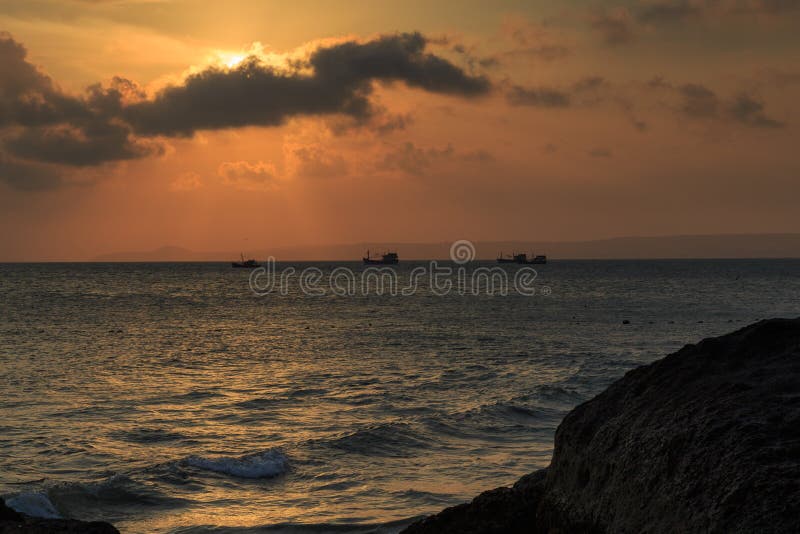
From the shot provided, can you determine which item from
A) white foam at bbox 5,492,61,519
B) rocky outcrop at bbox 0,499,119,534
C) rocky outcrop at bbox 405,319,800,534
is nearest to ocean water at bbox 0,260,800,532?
white foam at bbox 5,492,61,519

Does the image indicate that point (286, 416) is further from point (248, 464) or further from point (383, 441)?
point (248, 464)

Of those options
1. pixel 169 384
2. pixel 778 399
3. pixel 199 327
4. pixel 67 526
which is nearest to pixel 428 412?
pixel 169 384

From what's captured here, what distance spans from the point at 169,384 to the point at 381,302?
65.2 m

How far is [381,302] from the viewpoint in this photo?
94.4m

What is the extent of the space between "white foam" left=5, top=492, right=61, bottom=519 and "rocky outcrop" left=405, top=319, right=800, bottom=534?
862 centimetres

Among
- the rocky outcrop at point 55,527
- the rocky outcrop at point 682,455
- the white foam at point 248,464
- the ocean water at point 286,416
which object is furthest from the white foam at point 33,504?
the rocky outcrop at point 682,455

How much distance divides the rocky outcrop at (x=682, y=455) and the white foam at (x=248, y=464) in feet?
28.4

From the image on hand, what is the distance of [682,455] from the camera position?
18.4 feet

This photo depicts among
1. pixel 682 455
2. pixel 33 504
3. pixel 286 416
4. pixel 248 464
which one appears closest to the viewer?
pixel 682 455

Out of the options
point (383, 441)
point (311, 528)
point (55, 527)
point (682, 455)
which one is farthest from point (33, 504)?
point (682, 455)

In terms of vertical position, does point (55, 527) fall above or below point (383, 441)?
above

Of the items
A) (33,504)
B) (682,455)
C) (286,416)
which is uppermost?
(682,455)

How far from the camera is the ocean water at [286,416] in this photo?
47.6 ft

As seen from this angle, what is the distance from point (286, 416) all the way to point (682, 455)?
18.2 metres
